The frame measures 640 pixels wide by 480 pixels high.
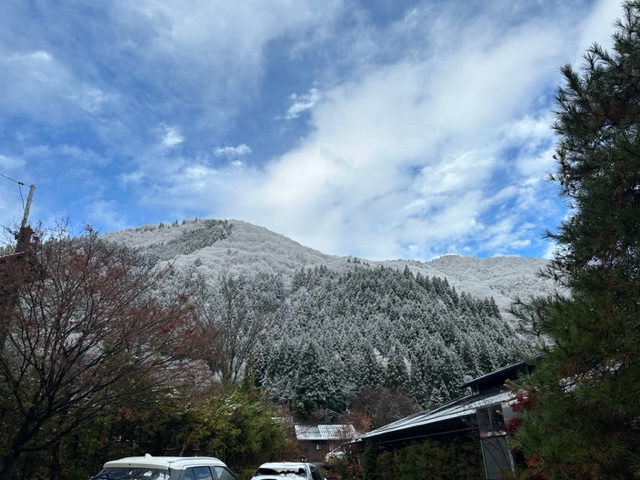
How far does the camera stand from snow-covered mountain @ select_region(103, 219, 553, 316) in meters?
114

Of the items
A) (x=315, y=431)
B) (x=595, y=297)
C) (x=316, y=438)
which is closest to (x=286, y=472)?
(x=595, y=297)

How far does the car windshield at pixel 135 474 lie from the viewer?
5.55 m

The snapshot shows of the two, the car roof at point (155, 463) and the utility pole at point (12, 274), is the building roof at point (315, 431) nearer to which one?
the utility pole at point (12, 274)

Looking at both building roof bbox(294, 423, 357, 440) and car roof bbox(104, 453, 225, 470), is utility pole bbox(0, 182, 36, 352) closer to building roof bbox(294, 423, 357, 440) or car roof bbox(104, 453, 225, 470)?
car roof bbox(104, 453, 225, 470)

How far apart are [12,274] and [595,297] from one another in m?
10.9

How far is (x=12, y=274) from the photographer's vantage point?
967cm

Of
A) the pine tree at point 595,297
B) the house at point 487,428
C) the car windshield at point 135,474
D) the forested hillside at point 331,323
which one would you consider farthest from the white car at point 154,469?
the house at point 487,428

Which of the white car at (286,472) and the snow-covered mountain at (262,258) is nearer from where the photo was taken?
the white car at (286,472)

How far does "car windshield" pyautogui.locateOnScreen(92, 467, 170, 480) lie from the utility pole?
16.8 ft

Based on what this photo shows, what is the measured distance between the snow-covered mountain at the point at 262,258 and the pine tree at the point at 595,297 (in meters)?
94.6

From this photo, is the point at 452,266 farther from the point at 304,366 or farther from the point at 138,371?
the point at 138,371

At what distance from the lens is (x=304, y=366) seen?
55125 mm

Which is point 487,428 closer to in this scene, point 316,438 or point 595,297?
point 595,297

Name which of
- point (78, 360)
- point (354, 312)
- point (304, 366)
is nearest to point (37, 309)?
point (78, 360)
